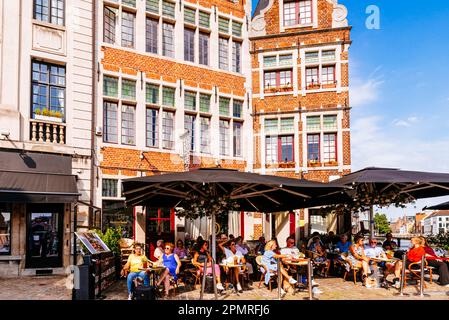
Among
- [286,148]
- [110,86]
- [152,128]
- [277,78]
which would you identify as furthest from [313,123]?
[110,86]

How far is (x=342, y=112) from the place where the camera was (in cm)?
1525

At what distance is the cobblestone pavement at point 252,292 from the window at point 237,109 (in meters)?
7.35

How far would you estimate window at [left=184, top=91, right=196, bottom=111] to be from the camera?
1458 cm

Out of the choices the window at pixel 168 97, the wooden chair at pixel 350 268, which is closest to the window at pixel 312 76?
the window at pixel 168 97

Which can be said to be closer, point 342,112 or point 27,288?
point 27,288

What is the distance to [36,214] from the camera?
37.3ft

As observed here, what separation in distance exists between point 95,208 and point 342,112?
8829mm

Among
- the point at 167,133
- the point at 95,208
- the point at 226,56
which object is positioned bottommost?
the point at 95,208

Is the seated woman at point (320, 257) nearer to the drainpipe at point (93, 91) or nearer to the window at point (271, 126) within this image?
the window at point (271, 126)

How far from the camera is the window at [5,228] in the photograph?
35.5 feet

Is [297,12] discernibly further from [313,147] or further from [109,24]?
[109,24]

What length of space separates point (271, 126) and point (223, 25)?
13.1 feet
